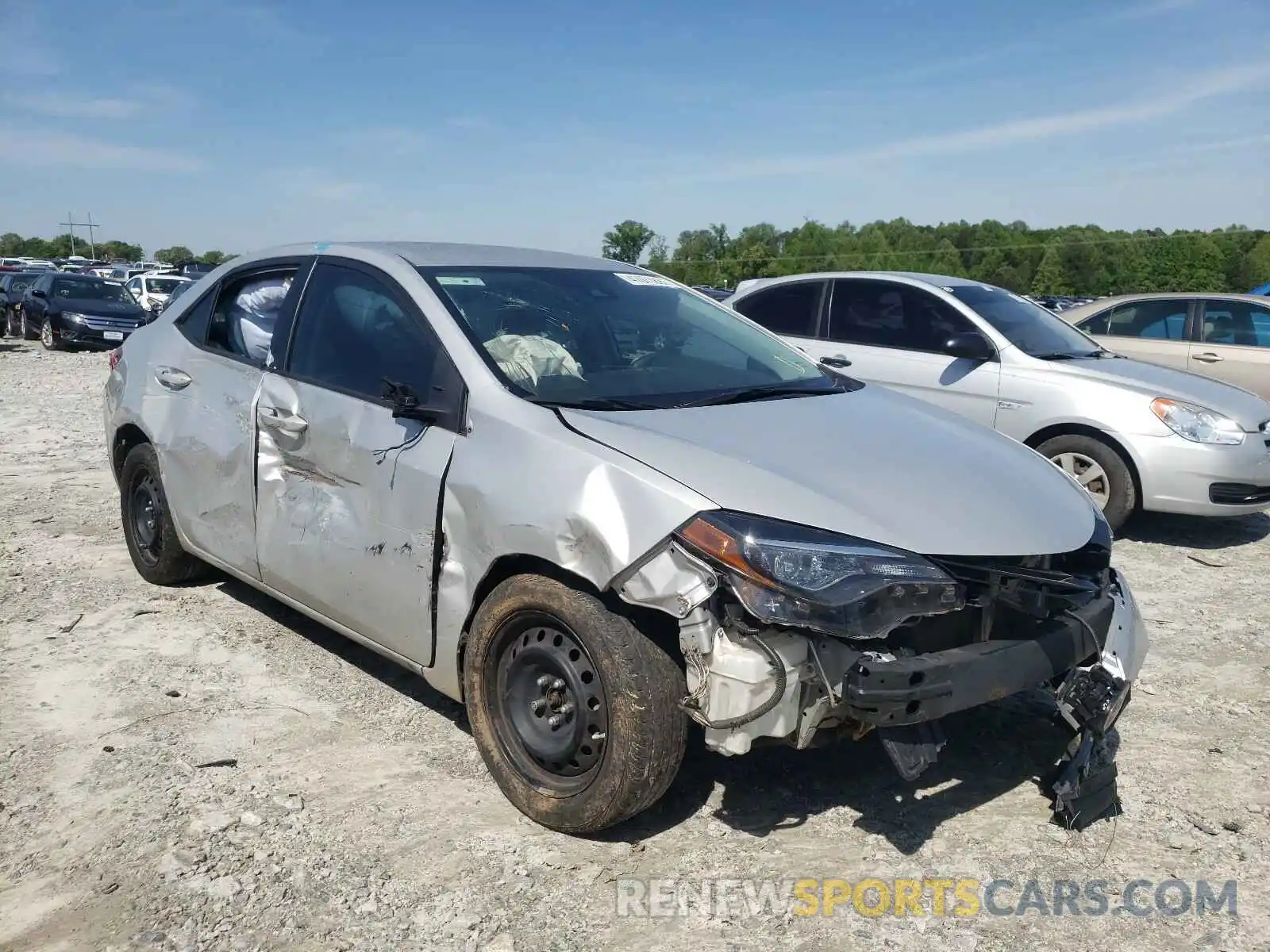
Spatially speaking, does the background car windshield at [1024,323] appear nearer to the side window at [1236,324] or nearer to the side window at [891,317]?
the side window at [891,317]

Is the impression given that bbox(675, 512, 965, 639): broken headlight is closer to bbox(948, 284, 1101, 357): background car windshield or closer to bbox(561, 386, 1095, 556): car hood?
bbox(561, 386, 1095, 556): car hood

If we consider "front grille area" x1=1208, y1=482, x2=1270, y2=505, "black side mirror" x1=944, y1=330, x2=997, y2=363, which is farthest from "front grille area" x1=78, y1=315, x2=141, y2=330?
"front grille area" x1=1208, y1=482, x2=1270, y2=505

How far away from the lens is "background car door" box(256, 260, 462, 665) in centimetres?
343

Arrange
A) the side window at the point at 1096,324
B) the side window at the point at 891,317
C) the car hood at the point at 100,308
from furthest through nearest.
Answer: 1. the car hood at the point at 100,308
2. the side window at the point at 1096,324
3. the side window at the point at 891,317

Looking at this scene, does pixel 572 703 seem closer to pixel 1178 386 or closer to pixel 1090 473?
pixel 1090 473

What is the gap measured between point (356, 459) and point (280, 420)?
0.55m

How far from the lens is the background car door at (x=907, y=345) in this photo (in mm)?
7414

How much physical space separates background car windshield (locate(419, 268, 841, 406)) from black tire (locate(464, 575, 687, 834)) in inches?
28.7

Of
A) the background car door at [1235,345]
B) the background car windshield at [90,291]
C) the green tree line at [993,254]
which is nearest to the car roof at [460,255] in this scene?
the background car door at [1235,345]

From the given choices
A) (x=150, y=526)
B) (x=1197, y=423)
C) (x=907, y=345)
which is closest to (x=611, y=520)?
(x=150, y=526)

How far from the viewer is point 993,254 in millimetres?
76875

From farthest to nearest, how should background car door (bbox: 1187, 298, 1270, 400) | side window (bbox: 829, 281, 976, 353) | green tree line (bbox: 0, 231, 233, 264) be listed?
green tree line (bbox: 0, 231, 233, 264) < background car door (bbox: 1187, 298, 1270, 400) < side window (bbox: 829, 281, 976, 353)

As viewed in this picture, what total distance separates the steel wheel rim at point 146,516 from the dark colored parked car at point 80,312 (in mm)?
16316

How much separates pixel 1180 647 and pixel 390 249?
3967 mm
